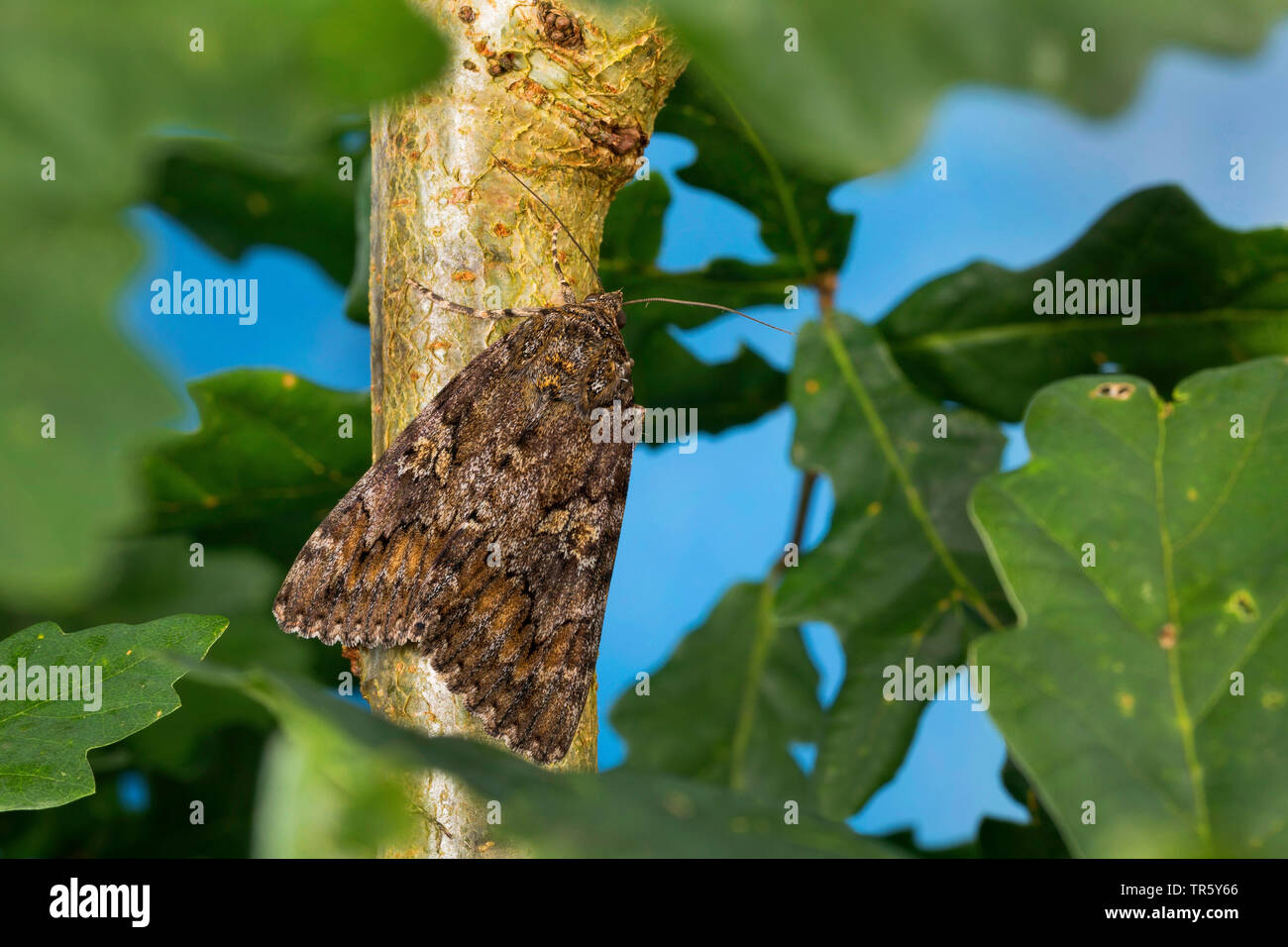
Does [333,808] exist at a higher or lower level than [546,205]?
lower

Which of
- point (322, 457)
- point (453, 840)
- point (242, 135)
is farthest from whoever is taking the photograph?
point (322, 457)

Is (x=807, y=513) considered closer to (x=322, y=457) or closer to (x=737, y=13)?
(x=322, y=457)

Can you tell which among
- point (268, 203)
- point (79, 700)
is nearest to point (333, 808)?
point (79, 700)

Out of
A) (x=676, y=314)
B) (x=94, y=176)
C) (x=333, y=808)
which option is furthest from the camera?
(x=676, y=314)

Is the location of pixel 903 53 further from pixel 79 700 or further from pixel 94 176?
pixel 79 700

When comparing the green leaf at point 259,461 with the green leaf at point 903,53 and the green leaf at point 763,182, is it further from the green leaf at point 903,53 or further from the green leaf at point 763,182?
the green leaf at point 903,53

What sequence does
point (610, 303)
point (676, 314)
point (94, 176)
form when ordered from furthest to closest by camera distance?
point (676, 314) < point (610, 303) < point (94, 176)
